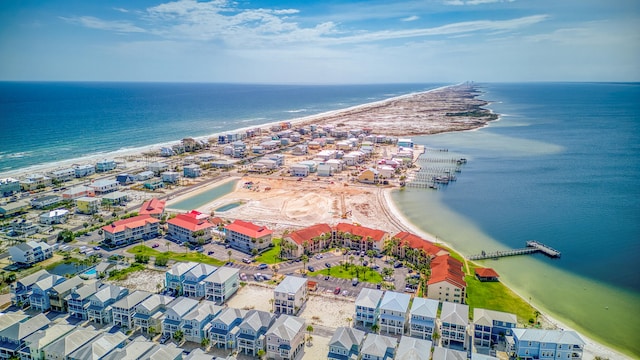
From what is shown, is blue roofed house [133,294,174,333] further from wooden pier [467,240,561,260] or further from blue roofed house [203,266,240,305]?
wooden pier [467,240,561,260]

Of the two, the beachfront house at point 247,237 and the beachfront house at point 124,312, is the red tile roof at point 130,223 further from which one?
the beachfront house at point 124,312

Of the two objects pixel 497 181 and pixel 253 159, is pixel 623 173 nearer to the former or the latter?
pixel 497 181

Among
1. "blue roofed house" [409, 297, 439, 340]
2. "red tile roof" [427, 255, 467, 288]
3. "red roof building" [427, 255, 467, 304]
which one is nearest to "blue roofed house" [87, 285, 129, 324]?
"blue roofed house" [409, 297, 439, 340]

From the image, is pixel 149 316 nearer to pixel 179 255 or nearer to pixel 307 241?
pixel 179 255

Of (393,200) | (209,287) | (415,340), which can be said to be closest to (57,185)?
(209,287)

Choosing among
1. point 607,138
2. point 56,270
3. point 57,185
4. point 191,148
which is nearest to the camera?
point 56,270

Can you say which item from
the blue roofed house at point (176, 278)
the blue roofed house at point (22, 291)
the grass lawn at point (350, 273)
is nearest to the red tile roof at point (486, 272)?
the grass lawn at point (350, 273)

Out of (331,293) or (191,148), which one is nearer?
(331,293)
